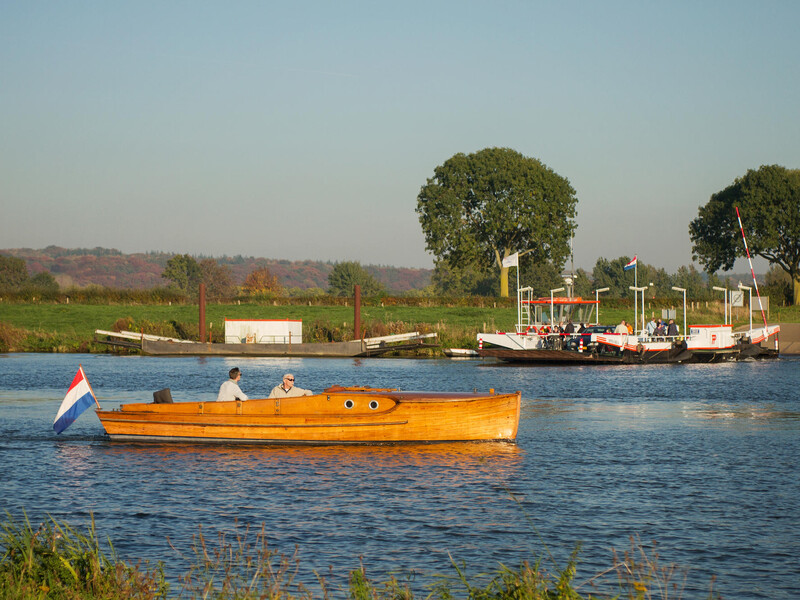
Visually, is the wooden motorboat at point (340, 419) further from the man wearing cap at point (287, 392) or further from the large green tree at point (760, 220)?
the large green tree at point (760, 220)

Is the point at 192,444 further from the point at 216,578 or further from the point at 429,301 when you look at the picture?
the point at 429,301

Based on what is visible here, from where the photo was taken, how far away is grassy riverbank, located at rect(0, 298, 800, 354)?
223 feet

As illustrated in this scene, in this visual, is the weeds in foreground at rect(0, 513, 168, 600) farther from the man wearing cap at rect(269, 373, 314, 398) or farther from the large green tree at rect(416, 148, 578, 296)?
the large green tree at rect(416, 148, 578, 296)

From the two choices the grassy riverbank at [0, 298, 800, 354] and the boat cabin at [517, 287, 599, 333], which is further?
the grassy riverbank at [0, 298, 800, 354]

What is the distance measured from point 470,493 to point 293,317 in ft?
214

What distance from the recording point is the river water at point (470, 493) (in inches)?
548

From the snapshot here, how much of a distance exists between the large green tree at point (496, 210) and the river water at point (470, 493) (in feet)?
253

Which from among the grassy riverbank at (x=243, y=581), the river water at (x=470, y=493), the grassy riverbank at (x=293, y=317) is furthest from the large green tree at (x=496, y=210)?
the grassy riverbank at (x=243, y=581)

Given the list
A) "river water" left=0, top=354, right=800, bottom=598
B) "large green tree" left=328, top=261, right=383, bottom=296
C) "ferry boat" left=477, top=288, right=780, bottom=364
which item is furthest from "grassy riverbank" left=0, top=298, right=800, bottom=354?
"large green tree" left=328, top=261, right=383, bottom=296

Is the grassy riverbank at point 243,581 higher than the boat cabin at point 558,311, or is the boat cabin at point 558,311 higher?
the boat cabin at point 558,311

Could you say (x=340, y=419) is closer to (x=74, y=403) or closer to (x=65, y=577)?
(x=74, y=403)

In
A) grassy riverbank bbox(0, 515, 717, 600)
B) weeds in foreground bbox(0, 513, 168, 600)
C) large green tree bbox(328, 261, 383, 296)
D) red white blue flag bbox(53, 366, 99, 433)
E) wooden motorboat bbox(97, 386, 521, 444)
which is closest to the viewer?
grassy riverbank bbox(0, 515, 717, 600)

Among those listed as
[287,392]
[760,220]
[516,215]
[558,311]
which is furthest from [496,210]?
[287,392]

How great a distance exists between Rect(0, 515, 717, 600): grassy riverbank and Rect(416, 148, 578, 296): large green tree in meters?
96.8
